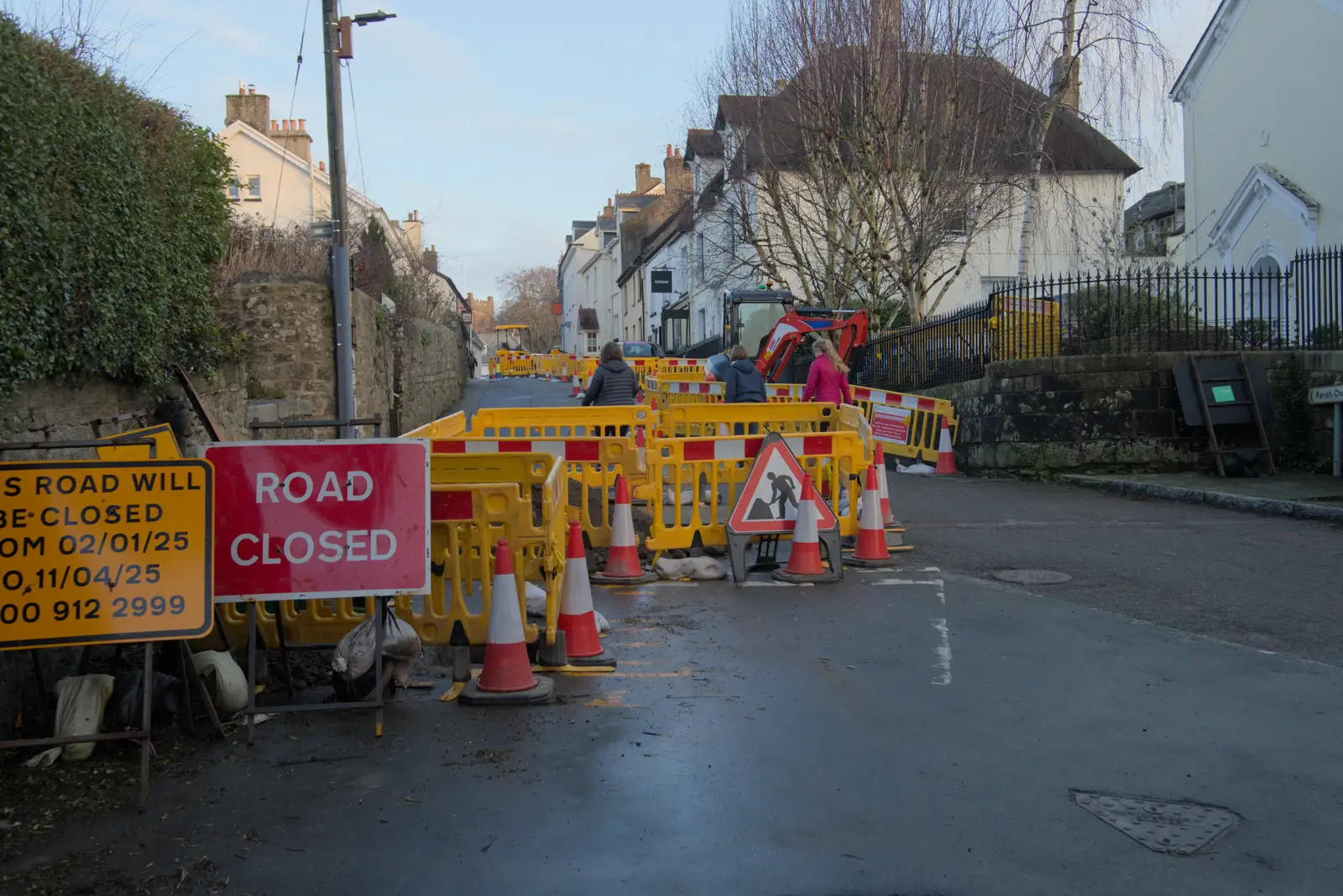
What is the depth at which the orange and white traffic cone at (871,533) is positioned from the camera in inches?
373

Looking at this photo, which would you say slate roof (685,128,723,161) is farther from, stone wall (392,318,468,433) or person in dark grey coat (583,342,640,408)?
person in dark grey coat (583,342,640,408)

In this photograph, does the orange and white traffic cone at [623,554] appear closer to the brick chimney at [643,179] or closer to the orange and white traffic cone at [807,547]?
the orange and white traffic cone at [807,547]

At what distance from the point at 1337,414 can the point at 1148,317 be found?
315cm

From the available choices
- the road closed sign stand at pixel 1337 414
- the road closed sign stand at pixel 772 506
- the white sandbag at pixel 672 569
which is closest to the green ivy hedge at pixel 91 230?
the white sandbag at pixel 672 569

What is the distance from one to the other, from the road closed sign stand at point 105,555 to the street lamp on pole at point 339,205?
9694 millimetres

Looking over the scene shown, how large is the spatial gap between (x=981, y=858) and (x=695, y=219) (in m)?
30.3

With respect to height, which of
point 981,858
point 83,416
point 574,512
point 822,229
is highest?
point 822,229

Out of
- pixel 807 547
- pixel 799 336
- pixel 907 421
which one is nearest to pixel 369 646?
pixel 807 547

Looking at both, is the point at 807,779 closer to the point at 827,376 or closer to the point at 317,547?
the point at 317,547

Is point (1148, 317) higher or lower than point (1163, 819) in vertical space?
higher

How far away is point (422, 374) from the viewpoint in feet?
88.3

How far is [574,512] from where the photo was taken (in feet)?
32.6

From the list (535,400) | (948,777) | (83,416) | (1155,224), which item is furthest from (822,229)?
(948,777)

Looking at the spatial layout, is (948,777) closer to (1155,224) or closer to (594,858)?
(594,858)
